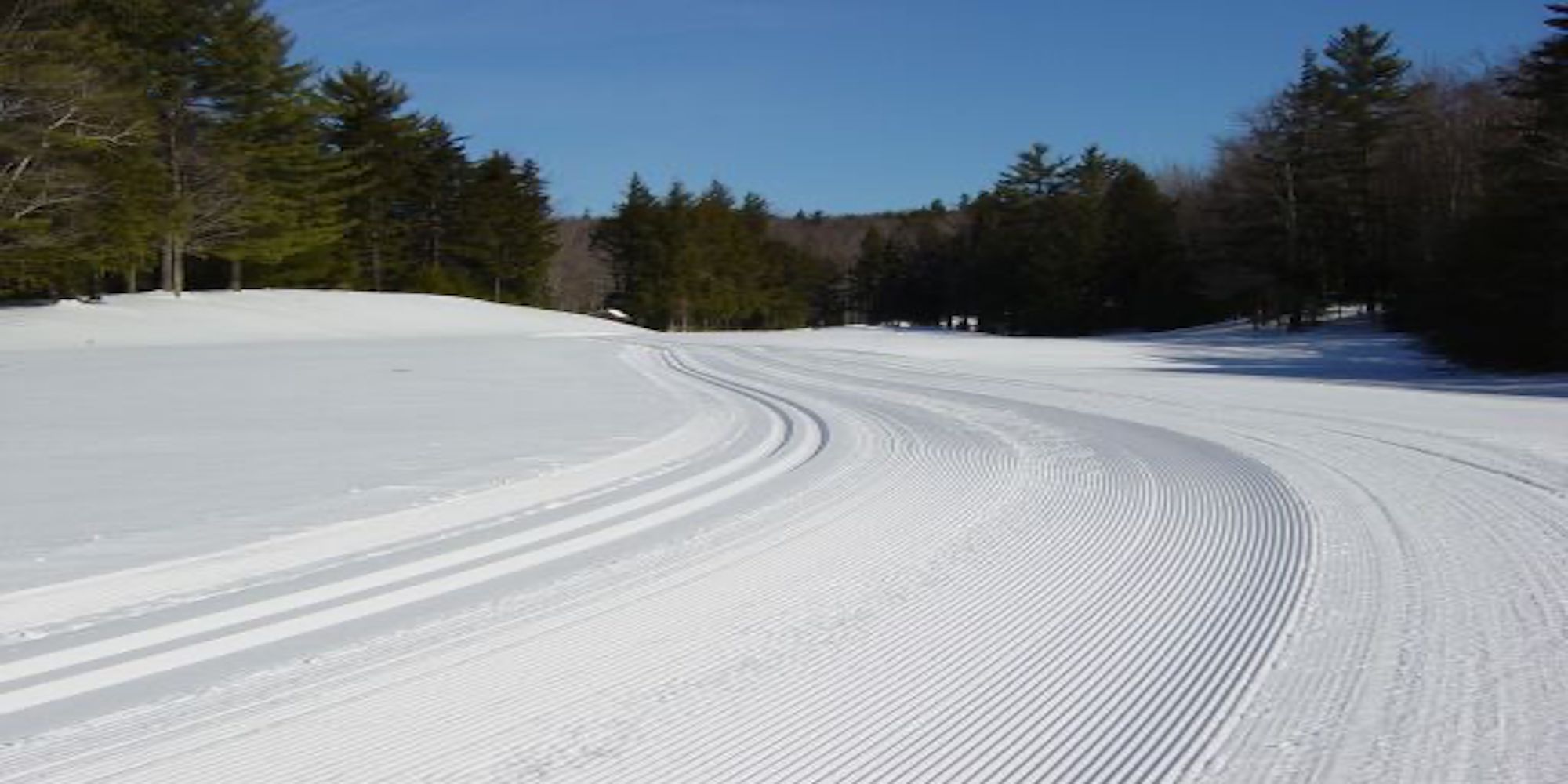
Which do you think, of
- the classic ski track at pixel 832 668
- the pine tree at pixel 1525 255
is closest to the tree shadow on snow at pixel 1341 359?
the pine tree at pixel 1525 255

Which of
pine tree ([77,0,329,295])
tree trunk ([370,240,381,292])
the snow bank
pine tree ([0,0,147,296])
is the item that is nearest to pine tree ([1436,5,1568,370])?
the snow bank

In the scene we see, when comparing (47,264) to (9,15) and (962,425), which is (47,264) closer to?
(9,15)

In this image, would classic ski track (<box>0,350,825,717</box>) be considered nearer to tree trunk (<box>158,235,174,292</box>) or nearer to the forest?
the forest

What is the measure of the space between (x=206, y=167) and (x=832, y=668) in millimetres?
39784

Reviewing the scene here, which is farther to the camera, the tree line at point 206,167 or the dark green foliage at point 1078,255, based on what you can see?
the dark green foliage at point 1078,255

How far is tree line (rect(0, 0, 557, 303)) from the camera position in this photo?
92.2 ft

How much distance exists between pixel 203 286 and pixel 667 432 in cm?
5108

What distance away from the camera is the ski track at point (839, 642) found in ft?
10.7

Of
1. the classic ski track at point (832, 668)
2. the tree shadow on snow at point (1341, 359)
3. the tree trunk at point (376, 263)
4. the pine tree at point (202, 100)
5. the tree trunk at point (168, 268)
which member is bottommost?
the classic ski track at point (832, 668)

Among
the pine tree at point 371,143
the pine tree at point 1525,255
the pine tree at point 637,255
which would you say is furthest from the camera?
the pine tree at point 637,255

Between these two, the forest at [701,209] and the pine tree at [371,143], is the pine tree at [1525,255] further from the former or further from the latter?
the pine tree at [371,143]

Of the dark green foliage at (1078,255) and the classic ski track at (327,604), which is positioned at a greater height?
the dark green foliage at (1078,255)

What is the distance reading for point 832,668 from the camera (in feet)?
13.2

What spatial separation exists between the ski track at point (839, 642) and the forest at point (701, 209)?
2210cm
